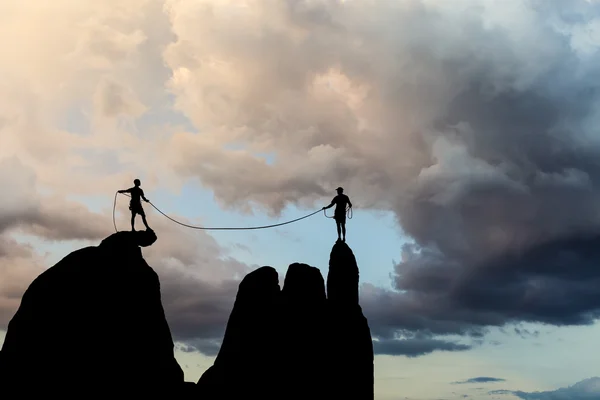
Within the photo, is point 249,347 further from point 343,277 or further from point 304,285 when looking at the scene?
point 343,277

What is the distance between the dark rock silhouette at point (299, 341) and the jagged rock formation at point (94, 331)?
4.58 metres

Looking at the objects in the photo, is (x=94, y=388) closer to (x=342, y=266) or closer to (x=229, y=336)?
(x=229, y=336)

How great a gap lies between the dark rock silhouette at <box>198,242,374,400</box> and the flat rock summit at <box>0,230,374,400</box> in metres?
0.07

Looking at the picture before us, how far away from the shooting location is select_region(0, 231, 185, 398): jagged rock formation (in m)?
40.6

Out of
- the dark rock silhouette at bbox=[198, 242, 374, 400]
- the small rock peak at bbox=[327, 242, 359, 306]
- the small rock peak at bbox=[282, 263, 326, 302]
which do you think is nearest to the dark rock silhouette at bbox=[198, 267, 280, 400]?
the dark rock silhouette at bbox=[198, 242, 374, 400]

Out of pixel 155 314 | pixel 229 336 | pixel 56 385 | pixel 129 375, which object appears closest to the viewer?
pixel 56 385

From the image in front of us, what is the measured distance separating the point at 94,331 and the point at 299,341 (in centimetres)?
1488

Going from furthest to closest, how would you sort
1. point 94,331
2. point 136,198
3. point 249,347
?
point 249,347 < point 136,198 < point 94,331

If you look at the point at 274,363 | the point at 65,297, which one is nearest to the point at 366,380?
the point at 274,363

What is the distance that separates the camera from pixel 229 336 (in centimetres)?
4919

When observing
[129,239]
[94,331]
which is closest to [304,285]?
[129,239]

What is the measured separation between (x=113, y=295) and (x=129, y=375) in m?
5.58

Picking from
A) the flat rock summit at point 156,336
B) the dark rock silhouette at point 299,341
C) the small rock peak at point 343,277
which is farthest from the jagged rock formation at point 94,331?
the small rock peak at point 343,277

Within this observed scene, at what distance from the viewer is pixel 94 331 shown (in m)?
42.4
